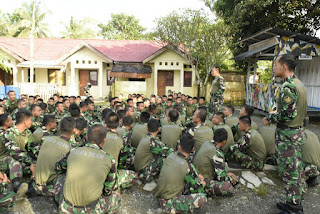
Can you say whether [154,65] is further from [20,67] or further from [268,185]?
[268,185]

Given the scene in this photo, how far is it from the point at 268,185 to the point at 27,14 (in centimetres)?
3072

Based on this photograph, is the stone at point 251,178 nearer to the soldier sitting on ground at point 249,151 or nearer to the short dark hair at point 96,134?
the soldier sitting on ground at point 249,151

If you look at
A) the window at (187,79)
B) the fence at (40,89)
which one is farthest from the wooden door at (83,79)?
the window at (187,79)

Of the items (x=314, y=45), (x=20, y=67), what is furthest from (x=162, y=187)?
(x=20, y=67)

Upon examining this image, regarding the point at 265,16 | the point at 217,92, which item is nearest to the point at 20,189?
the point at 217,92

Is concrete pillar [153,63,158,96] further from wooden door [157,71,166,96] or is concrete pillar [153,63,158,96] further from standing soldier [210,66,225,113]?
standing soldier [210,66,225,113]

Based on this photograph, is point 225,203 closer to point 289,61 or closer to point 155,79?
point 289,61

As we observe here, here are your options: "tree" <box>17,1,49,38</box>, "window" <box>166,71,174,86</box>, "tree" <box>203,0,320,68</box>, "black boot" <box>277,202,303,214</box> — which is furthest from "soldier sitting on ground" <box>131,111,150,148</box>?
"tree" <box>17,1,49,38</box>

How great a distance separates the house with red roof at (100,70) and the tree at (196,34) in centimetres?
123

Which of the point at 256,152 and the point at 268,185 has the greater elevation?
the point at 256,152

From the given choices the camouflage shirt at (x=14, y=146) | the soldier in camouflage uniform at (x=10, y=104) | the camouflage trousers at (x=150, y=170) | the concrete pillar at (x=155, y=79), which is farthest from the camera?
the concrete pillar at (x=155, y=79)

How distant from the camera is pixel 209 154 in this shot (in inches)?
143

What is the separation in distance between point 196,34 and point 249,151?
36.5 ft

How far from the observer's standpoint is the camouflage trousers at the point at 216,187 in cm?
368
